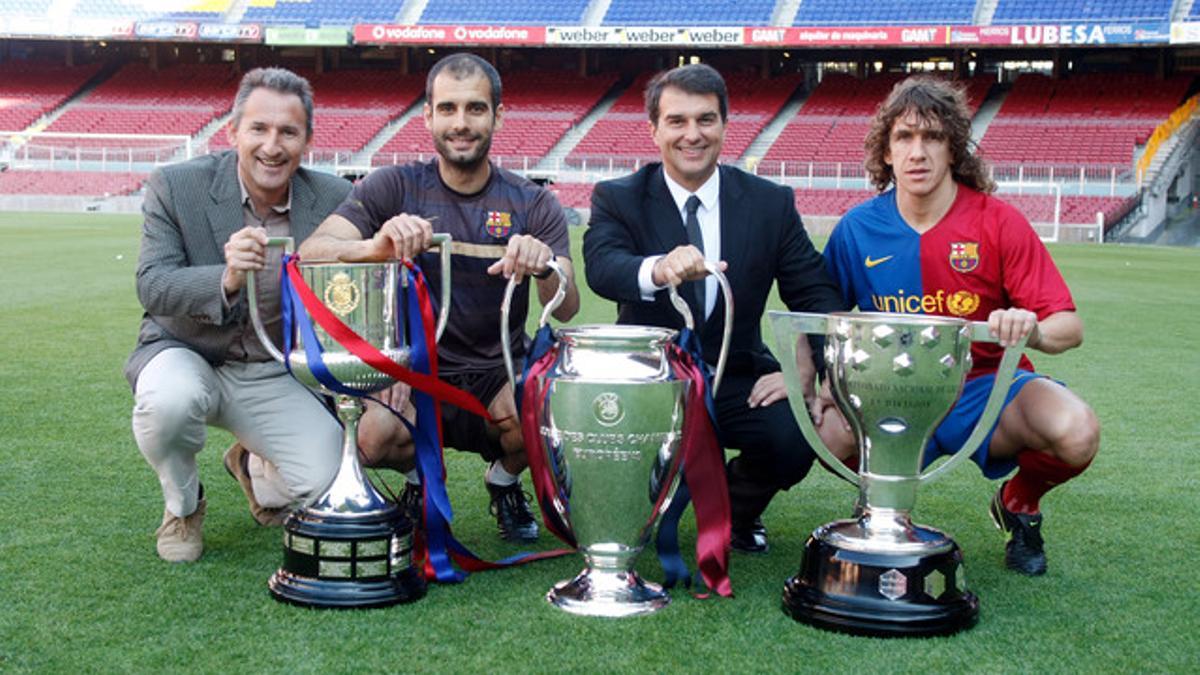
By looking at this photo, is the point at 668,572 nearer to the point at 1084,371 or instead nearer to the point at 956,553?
the point at 956,553

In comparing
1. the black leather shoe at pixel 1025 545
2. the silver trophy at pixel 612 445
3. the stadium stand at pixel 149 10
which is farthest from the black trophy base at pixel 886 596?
the stadium stand at pixel 149 10

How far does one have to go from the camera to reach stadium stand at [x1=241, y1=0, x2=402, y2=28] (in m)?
35.5

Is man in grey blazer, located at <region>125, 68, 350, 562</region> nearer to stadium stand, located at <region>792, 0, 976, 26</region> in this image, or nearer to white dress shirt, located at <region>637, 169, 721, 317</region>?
white dress shirt, located at <region>637, 169, 721, 317</region>

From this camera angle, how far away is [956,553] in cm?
296

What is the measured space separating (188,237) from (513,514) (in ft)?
4.01

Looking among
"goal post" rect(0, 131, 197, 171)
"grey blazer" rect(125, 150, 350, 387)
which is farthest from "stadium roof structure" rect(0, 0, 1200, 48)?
"grey blazer" rect(125, 150, 350, 387)

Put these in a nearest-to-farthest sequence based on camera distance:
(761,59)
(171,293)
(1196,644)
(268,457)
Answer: (1196,644) < (171,293) < (268,457) < (761,59)

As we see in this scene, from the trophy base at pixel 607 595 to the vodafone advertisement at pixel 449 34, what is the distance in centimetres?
3113

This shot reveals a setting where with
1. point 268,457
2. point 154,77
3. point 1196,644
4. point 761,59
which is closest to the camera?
point 1196,644

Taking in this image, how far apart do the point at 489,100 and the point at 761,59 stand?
32.6 m

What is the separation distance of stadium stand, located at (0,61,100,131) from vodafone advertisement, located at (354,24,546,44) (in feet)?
31.8

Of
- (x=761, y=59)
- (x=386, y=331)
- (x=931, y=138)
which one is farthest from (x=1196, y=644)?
(x=761, y=59)

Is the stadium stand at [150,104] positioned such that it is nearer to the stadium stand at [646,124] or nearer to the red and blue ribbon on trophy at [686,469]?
the stadium stand at [646,124]

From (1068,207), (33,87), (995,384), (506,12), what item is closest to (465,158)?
(995,384)
